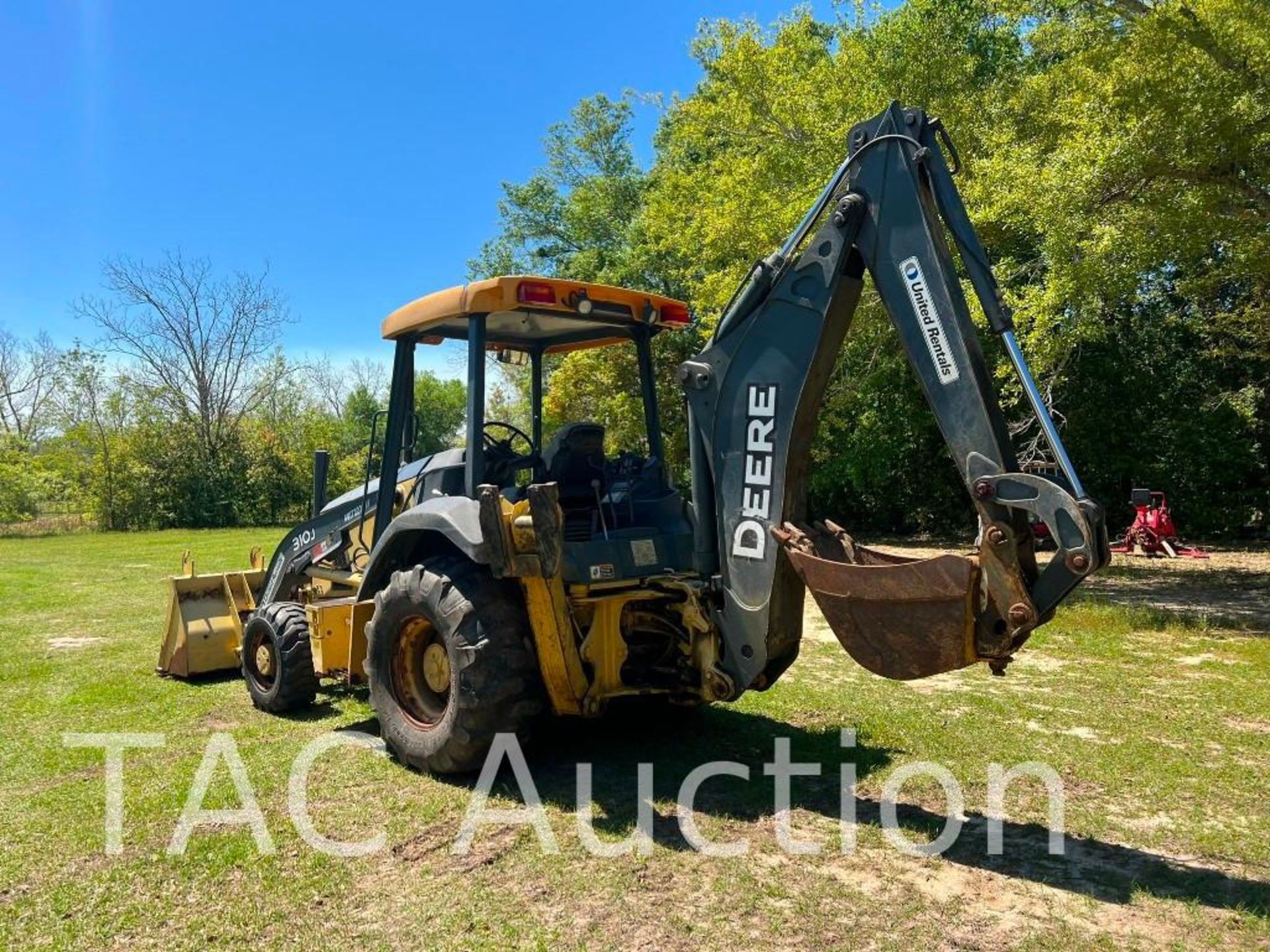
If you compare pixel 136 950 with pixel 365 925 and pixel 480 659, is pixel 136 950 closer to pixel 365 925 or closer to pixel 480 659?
pixel 365 925

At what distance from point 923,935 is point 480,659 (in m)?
2.33

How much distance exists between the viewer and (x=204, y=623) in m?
7.78

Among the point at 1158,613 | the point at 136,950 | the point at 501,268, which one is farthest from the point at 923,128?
the point at 501,268

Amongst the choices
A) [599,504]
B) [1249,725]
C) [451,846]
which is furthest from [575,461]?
[1249,725]

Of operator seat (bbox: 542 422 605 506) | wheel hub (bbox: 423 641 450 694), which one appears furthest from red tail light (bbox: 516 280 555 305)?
wheel hub (bbox: 423 641 450 694)

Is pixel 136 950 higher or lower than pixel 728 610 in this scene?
lower

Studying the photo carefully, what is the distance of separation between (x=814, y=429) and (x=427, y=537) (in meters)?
2.43

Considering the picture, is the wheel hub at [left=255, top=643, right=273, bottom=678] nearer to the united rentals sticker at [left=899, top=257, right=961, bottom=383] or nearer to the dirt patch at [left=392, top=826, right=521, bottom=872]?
the dirt patch at [left=392, top=826, right=521, bottom=872]

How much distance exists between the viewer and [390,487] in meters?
6.21

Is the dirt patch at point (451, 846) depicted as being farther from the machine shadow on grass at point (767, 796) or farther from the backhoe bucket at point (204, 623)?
the backhoe bucket at point (204, 623)

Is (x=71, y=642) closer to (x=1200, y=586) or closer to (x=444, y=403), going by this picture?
(x=1200, y=586)

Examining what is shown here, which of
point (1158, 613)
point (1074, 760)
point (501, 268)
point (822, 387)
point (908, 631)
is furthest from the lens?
point (501, 268)

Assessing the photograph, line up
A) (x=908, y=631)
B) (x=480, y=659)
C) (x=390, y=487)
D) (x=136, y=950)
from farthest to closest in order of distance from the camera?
1. (x=390, y=487)
2. (x=480, y=659)
3. (x=908, y=631)
4. (x=136, y=950)

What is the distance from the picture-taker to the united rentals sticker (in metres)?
3.90
